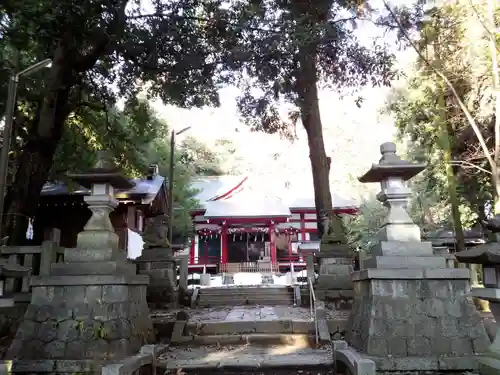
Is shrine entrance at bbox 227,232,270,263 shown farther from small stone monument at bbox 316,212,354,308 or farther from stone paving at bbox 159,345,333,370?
stone paving at bbox 159,345,333,370

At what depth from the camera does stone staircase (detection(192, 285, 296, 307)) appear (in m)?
12.7

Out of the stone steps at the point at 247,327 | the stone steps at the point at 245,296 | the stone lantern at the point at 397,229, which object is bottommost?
the stone steps at the point at 247,327

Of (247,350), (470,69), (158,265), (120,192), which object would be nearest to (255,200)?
(120,192)

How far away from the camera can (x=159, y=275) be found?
11734 mm

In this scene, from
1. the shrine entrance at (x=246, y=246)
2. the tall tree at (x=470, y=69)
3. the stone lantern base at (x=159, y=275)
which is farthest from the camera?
the shrine entrance at (x=246, y=246)

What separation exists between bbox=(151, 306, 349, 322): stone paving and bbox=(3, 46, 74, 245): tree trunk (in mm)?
3672

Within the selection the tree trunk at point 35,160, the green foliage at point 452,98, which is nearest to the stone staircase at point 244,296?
the tree trunk at point 35,160

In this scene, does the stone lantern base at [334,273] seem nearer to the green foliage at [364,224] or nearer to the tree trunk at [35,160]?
the tree trunk at [35,160]

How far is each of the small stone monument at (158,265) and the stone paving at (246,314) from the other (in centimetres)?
74

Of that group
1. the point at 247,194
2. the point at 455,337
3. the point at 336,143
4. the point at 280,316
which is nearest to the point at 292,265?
the point at 247,194

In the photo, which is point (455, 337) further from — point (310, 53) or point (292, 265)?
point (292, 265)

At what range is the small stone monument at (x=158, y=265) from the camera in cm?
1149

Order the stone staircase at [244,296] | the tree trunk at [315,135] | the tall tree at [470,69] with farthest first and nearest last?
the stone staircase at [244,296], the tree trunk at [315,135], the tall tree at [470,69]

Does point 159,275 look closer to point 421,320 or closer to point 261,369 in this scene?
point 261,369
